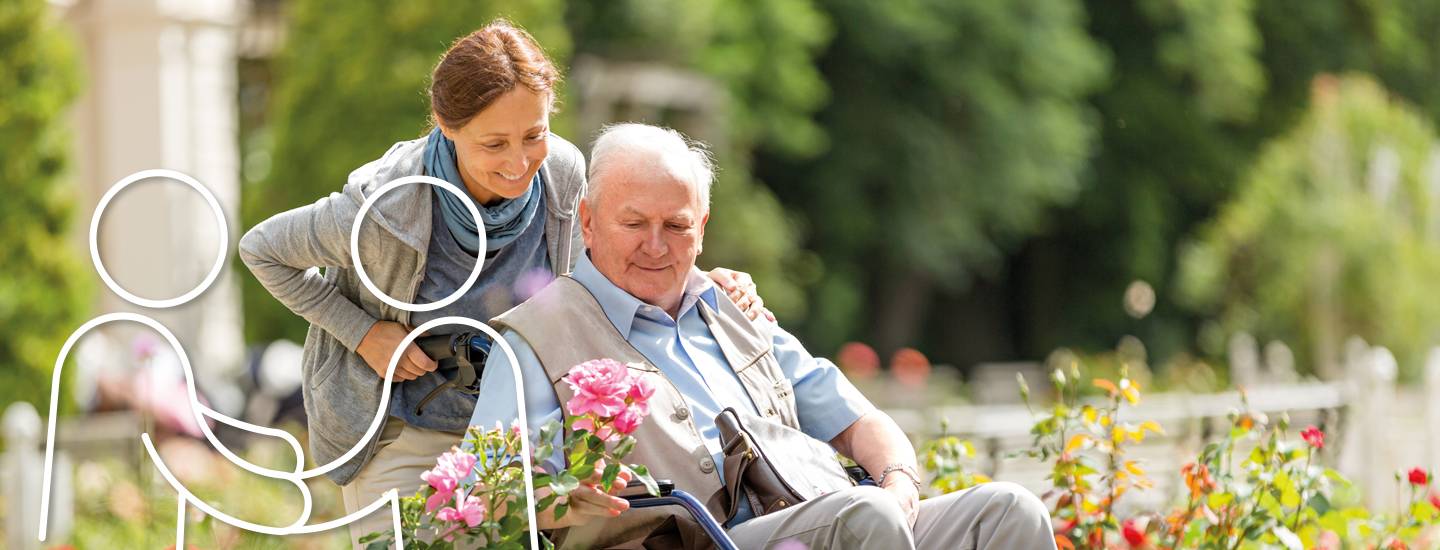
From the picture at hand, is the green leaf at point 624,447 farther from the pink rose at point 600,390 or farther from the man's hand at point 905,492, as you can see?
the man's hand at point 905,492

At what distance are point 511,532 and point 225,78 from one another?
586 inches

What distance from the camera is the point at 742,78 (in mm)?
20250

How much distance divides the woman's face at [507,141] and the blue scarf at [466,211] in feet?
0.20

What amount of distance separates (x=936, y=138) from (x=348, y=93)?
887cm

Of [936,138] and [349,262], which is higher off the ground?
[349,262]

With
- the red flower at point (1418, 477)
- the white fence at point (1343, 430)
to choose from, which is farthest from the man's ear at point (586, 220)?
the white fence at point (1343, 430)

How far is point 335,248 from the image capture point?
342 centimetres

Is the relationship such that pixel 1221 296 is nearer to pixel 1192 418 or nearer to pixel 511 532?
pixel 1192 418

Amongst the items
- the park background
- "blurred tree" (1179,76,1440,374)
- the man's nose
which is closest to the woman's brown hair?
the man's nose

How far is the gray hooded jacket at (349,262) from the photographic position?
3.41 metres

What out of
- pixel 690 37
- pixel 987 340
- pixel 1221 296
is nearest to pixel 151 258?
pixel 690 37

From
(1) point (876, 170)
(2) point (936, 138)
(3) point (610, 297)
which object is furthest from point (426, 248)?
(1) point (876, 170)

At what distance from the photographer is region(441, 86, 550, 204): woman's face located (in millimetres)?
3307

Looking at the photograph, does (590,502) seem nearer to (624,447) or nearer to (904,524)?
(624,447)
